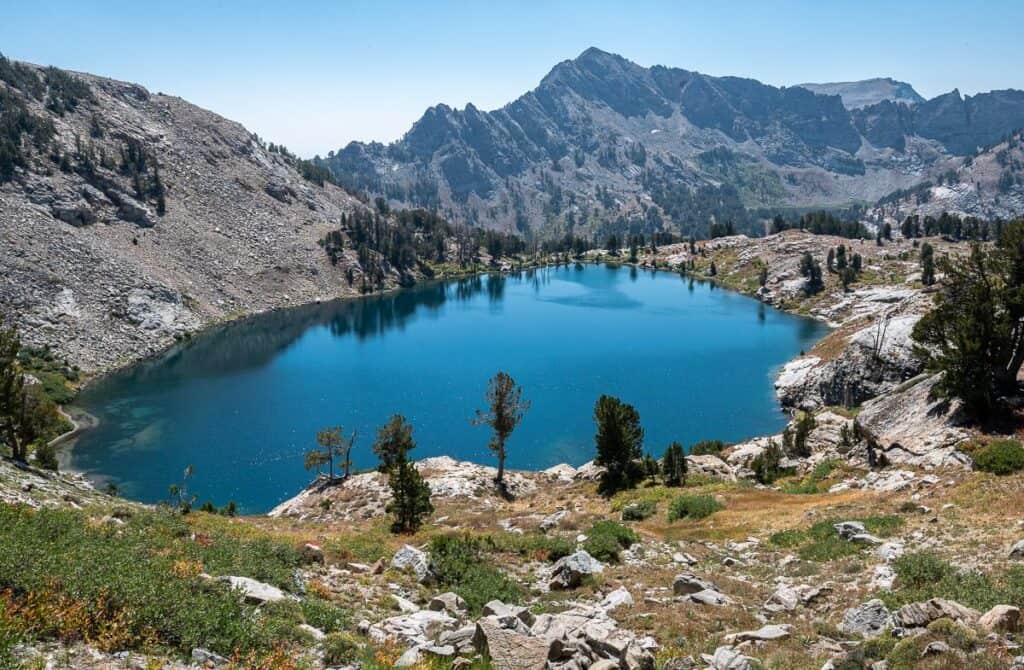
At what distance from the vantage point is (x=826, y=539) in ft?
89.3

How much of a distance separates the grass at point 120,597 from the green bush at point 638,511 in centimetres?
2497

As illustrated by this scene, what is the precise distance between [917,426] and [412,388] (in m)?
79.1

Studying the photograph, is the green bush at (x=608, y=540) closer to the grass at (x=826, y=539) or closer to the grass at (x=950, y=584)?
the grass at (x=826, y=539)

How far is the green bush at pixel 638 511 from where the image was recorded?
1578 inches

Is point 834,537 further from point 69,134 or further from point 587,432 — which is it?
point 69,134

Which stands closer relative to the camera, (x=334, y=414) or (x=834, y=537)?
(x=834, y=537)

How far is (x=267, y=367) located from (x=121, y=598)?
4580 inches

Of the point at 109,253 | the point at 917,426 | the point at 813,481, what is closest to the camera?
the point at 917,426

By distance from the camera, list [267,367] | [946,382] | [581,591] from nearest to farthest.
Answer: [581,591], [946,382], [267,367]

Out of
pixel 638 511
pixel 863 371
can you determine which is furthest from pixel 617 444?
pixel 863 371

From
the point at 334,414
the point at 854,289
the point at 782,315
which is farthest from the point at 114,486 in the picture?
the point at 854,289

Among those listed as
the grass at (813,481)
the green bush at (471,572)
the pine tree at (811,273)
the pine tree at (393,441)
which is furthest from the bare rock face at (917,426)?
the pine tree at (811,273)

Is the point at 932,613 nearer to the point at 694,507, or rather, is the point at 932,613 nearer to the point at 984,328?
the point at 694,507

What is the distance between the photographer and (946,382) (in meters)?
40.3
